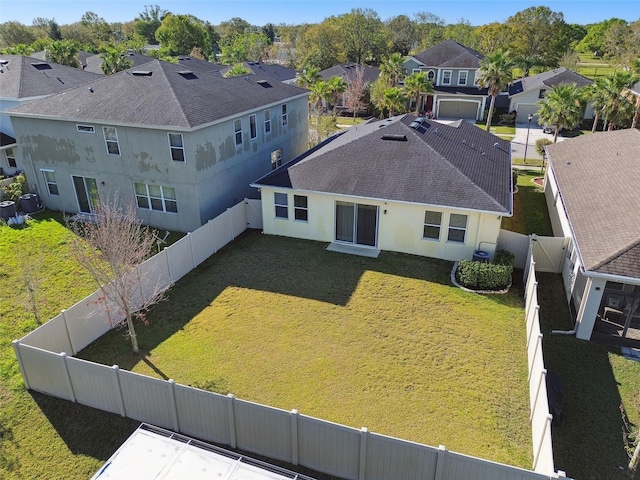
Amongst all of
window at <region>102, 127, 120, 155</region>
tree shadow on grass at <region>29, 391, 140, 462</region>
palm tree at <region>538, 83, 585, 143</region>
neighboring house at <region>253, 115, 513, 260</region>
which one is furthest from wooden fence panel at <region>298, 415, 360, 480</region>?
palm tree at <region>538, 83, 585, 143</region>

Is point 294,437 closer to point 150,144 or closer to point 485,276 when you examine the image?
point 485,276

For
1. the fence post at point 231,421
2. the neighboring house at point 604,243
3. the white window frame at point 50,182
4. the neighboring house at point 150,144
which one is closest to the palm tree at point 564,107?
the neighboring house at point 604,243

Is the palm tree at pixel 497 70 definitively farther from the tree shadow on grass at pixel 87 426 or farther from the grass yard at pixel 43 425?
the tree shadow on grass at pixel 87 426

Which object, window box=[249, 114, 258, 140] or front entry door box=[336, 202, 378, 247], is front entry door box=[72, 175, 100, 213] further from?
front entry door box=[336, 202, 378, 247]

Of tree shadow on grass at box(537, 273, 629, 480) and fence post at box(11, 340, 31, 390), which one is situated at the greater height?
fence post at box(11, 340, 31, 390)

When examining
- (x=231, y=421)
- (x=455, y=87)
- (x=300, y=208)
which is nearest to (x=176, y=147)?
(x=300, y=208)
